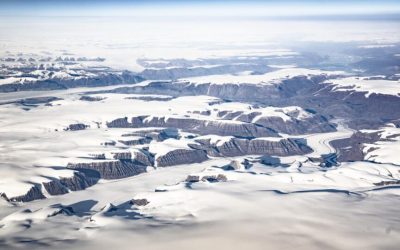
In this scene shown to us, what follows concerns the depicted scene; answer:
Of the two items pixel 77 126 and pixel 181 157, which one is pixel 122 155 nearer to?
pixel 181 157

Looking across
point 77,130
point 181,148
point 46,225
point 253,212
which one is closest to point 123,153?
point 181,148

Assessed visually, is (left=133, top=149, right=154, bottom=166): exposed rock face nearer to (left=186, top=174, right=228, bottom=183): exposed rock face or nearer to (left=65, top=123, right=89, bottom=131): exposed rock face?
(left=186, top=174, right=228, bottom=183): exposed rock face

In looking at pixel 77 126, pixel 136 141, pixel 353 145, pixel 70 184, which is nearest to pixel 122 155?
pixel 136 141

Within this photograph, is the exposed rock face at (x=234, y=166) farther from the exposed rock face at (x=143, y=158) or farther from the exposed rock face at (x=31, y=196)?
the exposed rock face at (x=31, y=196)

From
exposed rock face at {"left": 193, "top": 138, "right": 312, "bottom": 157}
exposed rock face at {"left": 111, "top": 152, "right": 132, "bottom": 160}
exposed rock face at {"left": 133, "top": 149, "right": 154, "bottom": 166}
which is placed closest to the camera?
exposed rock face at {"left": 111, "top": 152, "right": 132, "bottom": 160}

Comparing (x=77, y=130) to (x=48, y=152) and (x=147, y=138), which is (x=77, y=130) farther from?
(x=48, y=152)

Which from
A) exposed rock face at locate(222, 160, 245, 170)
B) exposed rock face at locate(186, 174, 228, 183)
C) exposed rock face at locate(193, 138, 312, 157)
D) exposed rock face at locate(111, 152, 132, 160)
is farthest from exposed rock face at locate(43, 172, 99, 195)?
exposed rock face at locate(193, 138, 312, 157)
